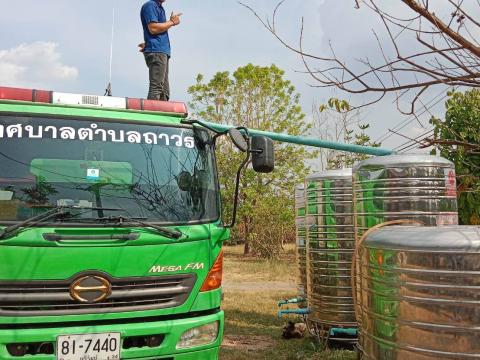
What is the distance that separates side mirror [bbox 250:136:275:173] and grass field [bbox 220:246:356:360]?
2.52 m

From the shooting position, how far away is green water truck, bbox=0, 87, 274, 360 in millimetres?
→ 3414

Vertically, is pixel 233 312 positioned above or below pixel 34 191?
below

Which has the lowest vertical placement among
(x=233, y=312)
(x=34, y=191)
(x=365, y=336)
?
(x=233, y=312)

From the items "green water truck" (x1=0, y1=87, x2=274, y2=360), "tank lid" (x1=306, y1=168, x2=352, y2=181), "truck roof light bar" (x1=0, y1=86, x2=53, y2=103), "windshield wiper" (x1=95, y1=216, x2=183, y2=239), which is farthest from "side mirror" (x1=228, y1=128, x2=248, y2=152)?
"tank lid" (x1=306, y1=168, x2=352, y2=181)

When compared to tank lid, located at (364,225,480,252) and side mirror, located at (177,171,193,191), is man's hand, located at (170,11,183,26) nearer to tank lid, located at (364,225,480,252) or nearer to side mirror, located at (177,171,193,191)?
side mirror, located at (177,171,193,191)

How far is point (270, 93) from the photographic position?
21578 mm

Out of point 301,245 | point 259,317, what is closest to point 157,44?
point 301,245

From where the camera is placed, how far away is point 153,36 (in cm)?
632

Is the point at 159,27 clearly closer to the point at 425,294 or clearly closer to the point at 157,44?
the point at 157,44

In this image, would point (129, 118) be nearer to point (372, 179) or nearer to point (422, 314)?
point (372, 179)

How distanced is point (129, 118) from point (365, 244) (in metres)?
2.14

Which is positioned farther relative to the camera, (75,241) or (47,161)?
(47,161)

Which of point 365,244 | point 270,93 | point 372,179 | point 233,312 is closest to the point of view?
point 365,244

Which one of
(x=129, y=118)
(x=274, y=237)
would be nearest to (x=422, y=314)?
(x=129, y=118)
